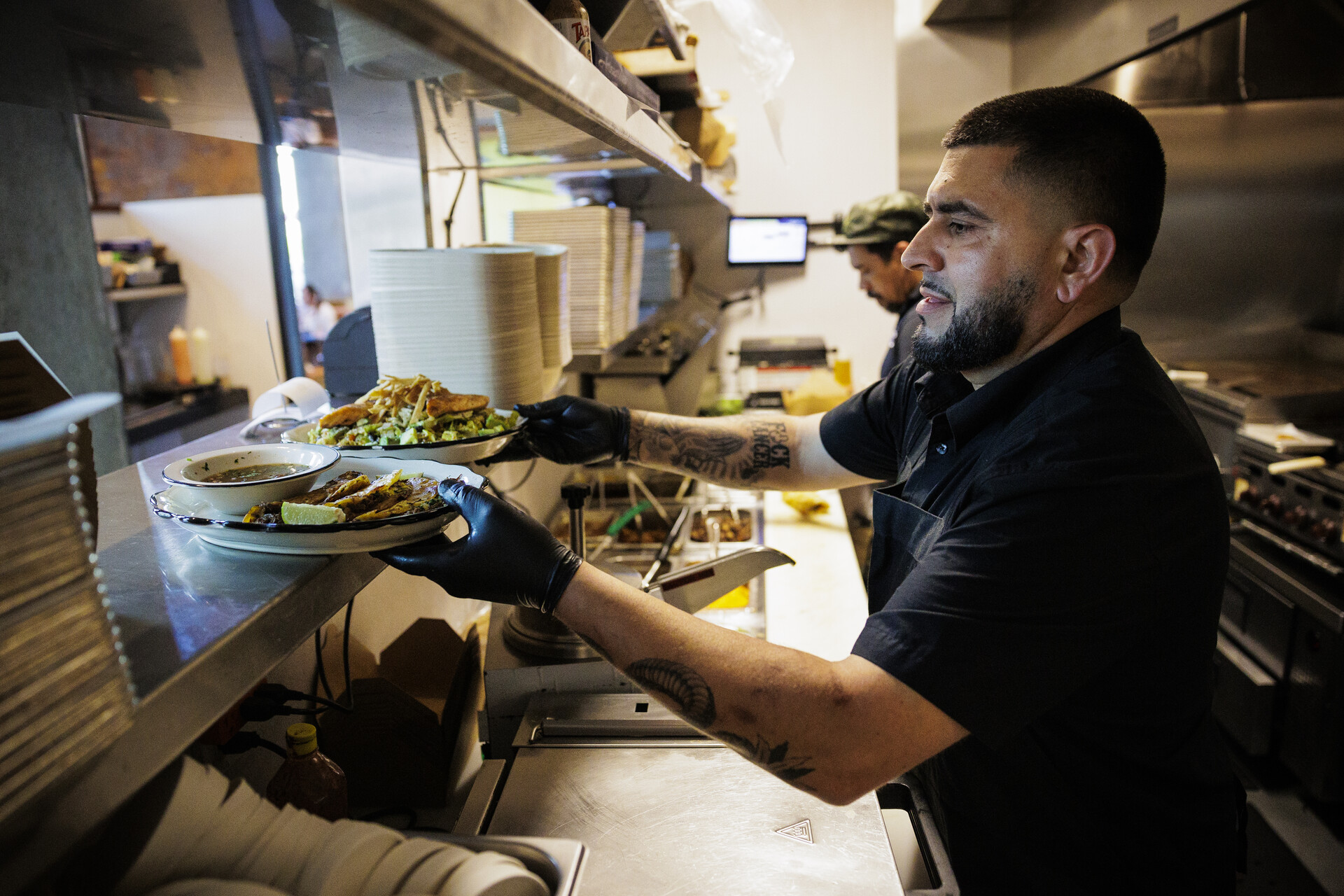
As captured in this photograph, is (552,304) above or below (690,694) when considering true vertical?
above

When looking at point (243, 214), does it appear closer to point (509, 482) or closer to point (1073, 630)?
point (509, 482)

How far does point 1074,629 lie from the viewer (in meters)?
1.04

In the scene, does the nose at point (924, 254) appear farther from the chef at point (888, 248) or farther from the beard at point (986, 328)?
the chef at point (888, 248)

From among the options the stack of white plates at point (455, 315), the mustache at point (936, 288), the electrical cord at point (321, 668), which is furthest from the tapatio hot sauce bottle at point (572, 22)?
the electrical cord at point (321, 668)

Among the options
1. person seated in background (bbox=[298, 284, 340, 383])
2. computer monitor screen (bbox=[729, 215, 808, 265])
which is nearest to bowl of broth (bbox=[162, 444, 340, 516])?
computer monitor screen (bbox=[729, 215, 808, 265])

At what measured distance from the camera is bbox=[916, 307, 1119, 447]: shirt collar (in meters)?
1.27

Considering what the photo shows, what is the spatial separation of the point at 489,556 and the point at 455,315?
606 millimetres

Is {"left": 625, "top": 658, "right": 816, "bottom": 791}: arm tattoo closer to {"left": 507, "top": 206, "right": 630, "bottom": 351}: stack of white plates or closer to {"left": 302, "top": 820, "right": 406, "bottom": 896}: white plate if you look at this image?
{"left": 302, "top": 820, "right": 406, "bottom": 896}: white plate

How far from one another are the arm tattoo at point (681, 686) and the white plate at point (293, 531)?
0.31 metres

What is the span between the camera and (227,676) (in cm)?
69

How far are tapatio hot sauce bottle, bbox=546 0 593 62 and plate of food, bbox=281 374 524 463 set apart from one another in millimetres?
542

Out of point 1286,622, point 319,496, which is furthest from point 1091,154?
point 1286,622

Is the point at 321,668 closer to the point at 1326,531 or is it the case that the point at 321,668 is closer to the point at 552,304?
the point at 552,304

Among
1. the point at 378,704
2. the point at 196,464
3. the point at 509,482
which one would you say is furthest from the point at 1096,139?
the point at 509,482
